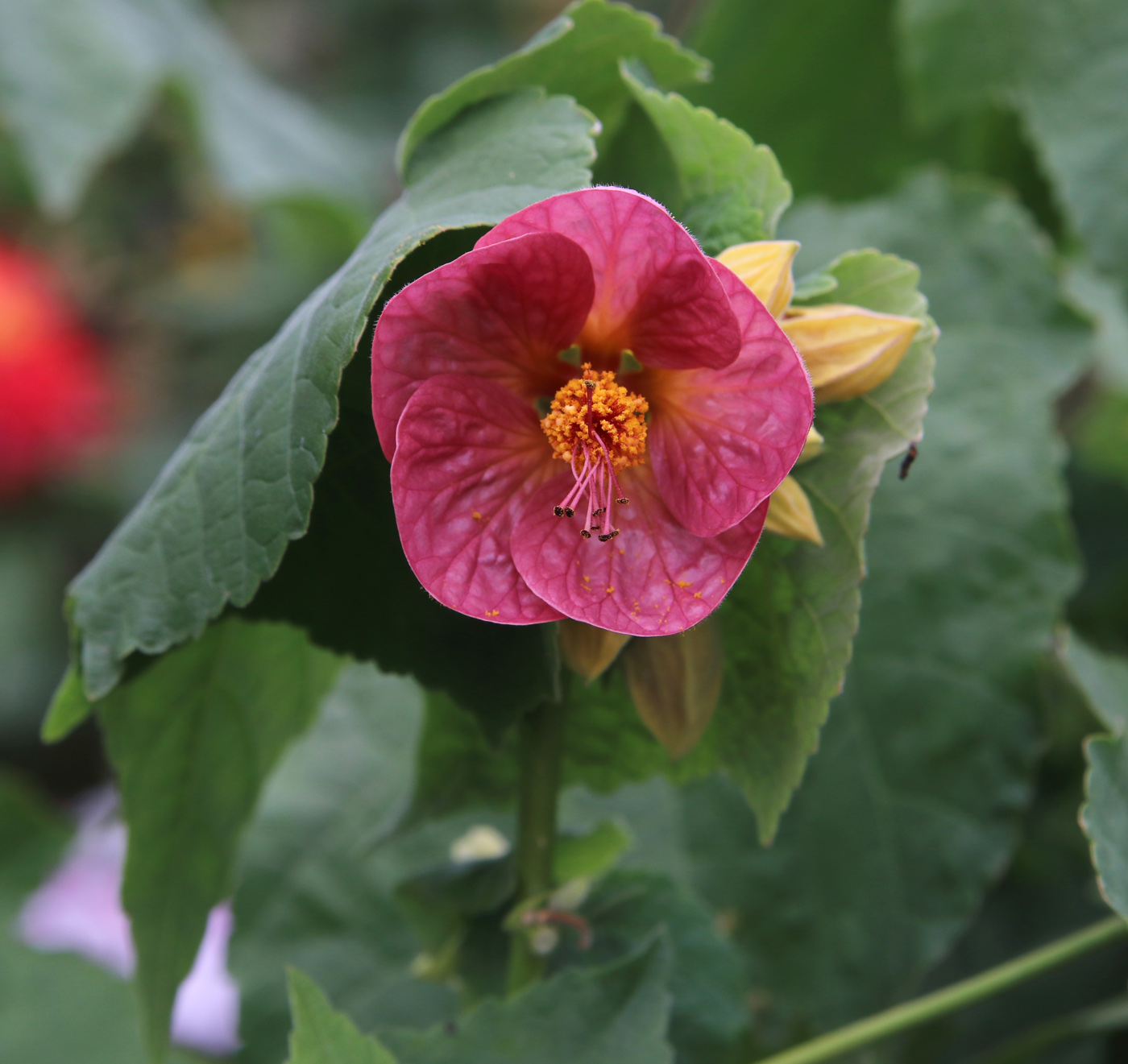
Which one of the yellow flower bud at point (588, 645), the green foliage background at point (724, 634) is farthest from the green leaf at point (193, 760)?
the yellow flower bud at point (588, 645)

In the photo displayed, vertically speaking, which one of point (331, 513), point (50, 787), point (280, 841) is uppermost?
point (331, 513)

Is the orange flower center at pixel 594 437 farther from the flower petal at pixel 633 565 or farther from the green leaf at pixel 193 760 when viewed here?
the green leaf at pixel 193 760

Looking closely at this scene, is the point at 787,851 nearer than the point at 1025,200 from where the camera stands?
Yes

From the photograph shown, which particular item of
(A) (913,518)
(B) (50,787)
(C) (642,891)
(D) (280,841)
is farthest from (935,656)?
(B) (50,787)

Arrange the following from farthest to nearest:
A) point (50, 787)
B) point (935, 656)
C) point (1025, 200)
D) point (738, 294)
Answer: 1. point (50, 787)
2. point (1025, 200)
3. point (935, 656)
4. point (738, 294)

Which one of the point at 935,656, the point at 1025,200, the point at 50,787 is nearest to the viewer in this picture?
the point at 935,656

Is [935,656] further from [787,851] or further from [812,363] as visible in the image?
[812,363]

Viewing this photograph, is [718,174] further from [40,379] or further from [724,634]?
[40,379]

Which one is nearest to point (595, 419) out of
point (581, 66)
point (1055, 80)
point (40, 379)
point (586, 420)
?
point (586, 420)
